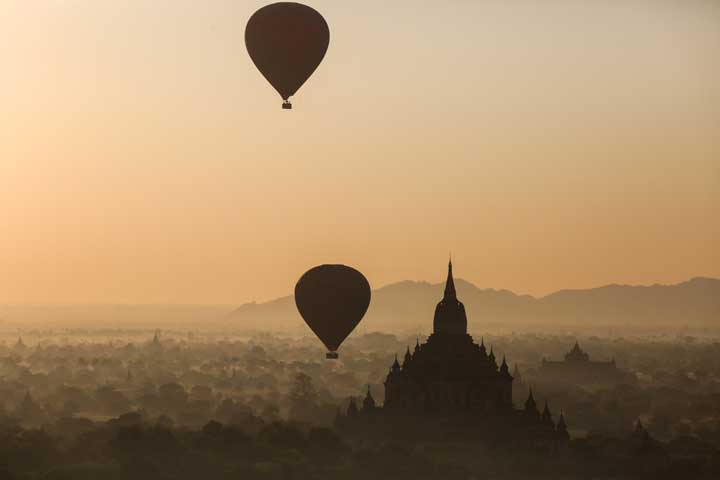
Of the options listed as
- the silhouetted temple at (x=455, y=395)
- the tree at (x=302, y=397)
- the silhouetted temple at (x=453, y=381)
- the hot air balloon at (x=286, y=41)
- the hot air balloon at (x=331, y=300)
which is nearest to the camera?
the hot air balloon at (x=286, y=41)

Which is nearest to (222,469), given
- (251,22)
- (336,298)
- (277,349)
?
(336,298)

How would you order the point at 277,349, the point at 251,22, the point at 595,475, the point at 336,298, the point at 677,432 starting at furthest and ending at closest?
the point at 277,349
the point at 677,432
the point at 595,475
the point at 336,298
the point at 251,22

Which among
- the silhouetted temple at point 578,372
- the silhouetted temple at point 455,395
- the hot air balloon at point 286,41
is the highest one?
the hot air balloon at point 286,41

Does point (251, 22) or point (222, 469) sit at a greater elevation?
point (251, 22)

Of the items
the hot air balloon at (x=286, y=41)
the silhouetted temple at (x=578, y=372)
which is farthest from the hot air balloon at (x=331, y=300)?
the silhouetted temple at (x=578, y=372)

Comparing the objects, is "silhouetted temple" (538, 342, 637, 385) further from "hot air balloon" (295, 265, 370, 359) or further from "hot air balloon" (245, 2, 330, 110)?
"hot air balloon" (245, 2, 330, 110)

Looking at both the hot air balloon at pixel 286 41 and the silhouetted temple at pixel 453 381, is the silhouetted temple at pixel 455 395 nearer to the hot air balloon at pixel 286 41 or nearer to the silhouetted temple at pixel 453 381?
the silhouetted temple at pixel 453 381

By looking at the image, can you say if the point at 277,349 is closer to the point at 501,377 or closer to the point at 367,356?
the point at 367,356
